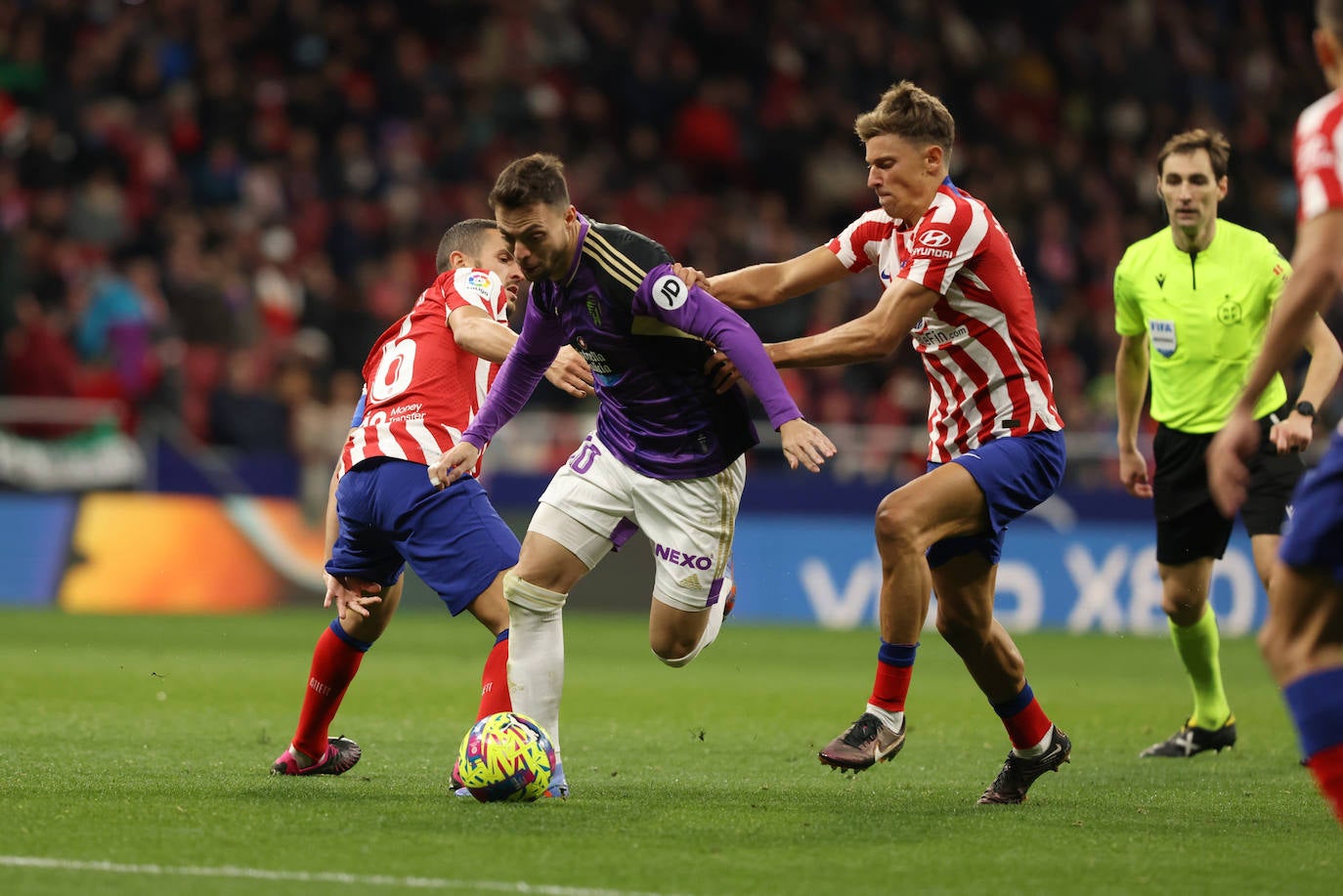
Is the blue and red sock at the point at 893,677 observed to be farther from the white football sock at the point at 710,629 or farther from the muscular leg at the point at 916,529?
the white football sock at the point at 710,629

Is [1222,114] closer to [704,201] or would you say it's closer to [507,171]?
[704,201]

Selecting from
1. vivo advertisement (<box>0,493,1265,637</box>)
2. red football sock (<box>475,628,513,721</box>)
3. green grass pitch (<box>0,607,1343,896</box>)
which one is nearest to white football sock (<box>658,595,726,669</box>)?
green grass pitch (<box>0,607,1343,896</box>)

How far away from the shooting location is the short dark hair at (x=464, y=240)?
716cm

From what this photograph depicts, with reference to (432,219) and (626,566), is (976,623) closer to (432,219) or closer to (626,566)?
(626,566)

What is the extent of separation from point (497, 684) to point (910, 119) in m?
2.50

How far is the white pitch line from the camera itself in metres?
4.45

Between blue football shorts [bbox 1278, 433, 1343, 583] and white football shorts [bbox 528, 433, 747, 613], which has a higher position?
blue football shorts [bbox 1278, 433, 1343, 583]

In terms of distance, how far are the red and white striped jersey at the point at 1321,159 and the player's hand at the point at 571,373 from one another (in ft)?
8.86

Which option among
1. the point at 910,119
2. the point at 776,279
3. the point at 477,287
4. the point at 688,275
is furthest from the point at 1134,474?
the point at 477,287

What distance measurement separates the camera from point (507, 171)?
599cm

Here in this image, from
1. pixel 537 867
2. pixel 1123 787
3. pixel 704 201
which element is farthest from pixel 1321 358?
pixel 704 201

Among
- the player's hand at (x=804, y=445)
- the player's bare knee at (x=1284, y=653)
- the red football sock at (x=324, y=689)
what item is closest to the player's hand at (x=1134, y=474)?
the player's hand at (x=804, y=445)

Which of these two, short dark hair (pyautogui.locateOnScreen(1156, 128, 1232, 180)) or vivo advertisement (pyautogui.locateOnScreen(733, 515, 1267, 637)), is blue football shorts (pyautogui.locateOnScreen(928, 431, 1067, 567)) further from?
vivo advertisement (pyautogui.locateOnScreen(733, 515, 1267, 637))

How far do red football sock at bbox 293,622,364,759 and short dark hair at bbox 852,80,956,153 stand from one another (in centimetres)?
271
